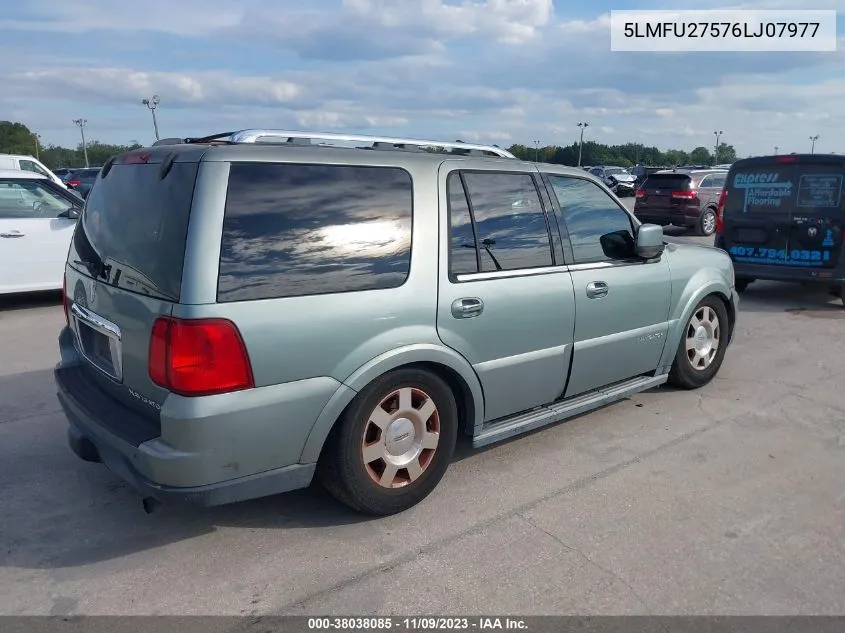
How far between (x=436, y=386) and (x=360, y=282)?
0.71 m

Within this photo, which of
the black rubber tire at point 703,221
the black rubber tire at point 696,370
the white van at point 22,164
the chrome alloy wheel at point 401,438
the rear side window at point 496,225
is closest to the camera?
the chrome alloy wheel at point 401,438

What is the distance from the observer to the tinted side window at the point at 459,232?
355 cm

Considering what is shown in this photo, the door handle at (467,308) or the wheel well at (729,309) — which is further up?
the door handle at (467,308)

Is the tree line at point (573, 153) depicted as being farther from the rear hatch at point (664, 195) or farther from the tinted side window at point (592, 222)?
the tinted side window at point (592, 222)

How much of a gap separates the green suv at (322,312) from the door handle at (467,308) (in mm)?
12

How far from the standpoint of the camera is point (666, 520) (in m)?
3.42

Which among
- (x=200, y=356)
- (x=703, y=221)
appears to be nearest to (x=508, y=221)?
(x=200, y=356)

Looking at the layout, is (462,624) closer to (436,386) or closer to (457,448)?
(436,386)

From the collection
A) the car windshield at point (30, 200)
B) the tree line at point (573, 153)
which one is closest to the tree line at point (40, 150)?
the tree line at point (573, 153)

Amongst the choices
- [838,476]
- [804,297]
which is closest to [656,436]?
[838,476]

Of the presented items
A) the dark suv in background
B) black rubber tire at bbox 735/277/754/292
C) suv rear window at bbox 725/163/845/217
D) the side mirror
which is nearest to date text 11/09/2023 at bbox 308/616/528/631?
the side mirror

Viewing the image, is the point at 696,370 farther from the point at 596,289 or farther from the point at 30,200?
the point at 30,200

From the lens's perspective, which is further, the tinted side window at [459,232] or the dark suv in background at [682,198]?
the dark suv in background at [682,198]

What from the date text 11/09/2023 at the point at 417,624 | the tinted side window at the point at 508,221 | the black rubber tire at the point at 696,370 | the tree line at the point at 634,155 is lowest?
the date text 11/09/2023 at the point at 417,624
